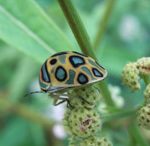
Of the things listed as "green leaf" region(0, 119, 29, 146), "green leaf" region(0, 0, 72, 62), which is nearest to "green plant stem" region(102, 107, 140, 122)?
"green leaf" region(0, 0, 72, 62)

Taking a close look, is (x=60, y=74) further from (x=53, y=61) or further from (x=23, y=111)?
(x=23, y=111)

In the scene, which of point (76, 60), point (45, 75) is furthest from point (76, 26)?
point (45, 75)

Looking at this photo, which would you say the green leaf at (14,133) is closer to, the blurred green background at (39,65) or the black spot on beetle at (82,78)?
the blurred green background at (39,65)

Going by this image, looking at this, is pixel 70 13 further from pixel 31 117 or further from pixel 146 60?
pixel 31 117

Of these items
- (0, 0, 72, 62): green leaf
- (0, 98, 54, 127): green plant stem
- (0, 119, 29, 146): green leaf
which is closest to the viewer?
(0, 0, 72, 62): green leaf

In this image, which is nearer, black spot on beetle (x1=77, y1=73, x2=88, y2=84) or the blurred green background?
black spot on beetle (x1=77, y1=73, x2=88, y2=84)

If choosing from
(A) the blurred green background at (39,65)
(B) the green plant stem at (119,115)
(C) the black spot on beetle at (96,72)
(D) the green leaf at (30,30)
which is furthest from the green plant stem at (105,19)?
(C) the black spot on beetle at (96,72)

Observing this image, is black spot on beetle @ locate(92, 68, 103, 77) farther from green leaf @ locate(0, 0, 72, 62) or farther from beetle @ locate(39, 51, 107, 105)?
green leaf @ locate(0, 0, 72, 62)
